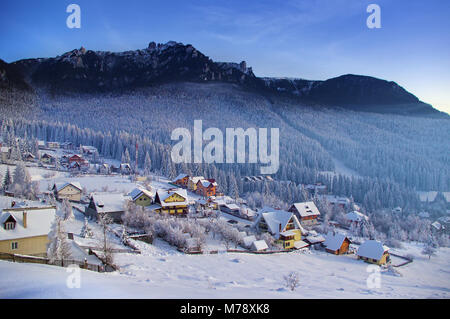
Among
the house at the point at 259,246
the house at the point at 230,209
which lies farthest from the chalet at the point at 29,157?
the house at the point at 259,246

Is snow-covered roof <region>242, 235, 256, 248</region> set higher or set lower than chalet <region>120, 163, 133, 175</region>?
lower

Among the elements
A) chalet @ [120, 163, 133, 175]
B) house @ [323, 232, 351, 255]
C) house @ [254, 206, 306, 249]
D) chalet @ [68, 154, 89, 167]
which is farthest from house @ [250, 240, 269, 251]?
chalet @ [68, 154, 89, 167]

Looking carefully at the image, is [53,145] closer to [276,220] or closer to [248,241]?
[276,220]

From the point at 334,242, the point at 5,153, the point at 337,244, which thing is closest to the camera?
the point at 337,244

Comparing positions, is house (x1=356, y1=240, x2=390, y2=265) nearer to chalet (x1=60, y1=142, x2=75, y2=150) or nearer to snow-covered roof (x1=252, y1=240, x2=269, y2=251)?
snow-covered roof (x1=252, y1=240, x2=269, y2=251)

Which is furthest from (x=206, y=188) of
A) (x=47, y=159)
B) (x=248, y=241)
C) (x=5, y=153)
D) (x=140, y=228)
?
(x=47, y=159)
